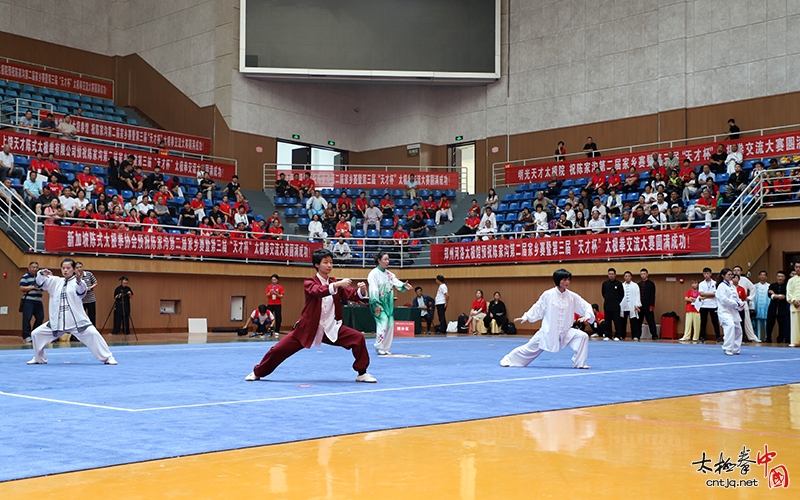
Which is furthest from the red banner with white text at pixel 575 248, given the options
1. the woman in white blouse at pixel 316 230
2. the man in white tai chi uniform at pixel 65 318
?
the man in white tai chi uniform at pixel 65 318

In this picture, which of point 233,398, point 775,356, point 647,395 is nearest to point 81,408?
point 233,398

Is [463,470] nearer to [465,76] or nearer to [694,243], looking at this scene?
[694,243]

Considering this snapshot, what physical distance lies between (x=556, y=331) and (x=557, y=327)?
0.21 feet

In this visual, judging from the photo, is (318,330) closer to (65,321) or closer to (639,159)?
(65,321)

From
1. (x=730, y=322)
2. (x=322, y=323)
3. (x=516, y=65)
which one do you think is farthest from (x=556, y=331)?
(x=516, y=65)

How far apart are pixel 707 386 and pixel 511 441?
5262 mm

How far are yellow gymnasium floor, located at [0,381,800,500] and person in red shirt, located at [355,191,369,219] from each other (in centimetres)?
2540

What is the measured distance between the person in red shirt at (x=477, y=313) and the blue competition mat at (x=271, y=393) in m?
10.5

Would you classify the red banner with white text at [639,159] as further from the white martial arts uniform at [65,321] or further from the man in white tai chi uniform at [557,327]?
the white martial arts uniform at [65,321]

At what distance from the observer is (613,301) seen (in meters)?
23.7

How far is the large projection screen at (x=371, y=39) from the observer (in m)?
33.9

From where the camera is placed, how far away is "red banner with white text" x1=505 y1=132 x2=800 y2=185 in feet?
86.5

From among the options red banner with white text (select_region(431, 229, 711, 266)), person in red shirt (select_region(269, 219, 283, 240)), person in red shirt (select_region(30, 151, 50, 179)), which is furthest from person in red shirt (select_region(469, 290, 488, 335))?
person in red shirt (select_region(30, 151, 50, 179))

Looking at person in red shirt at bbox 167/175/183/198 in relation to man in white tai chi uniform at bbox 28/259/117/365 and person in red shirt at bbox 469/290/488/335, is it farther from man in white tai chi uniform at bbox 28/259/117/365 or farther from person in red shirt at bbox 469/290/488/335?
man in white tai chi uniform at bbox 28/259/117/365
